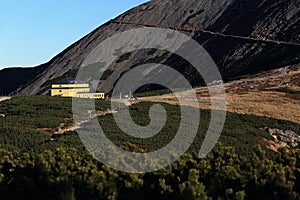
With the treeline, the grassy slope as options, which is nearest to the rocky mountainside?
the grassy slope

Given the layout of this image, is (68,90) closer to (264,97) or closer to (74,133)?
(264,97)

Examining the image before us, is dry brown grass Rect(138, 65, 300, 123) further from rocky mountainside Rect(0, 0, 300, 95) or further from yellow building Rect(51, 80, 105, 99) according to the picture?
yellow building Rect(51, 80, 105, 99)

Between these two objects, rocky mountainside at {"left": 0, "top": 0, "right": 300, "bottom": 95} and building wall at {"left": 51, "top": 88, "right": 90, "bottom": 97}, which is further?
rocky mountainside at {"left": 0, "top": 0, "right": 300, "bottom": 95}

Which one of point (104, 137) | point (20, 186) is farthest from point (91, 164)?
point (104, 137)

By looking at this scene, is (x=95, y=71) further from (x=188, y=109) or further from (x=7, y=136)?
(x=7, y=136)

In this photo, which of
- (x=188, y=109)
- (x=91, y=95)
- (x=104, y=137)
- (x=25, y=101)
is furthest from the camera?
(x=91, y=95)

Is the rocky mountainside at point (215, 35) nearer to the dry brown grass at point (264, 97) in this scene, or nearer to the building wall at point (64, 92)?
the dry brown grass at point (264, 97)
